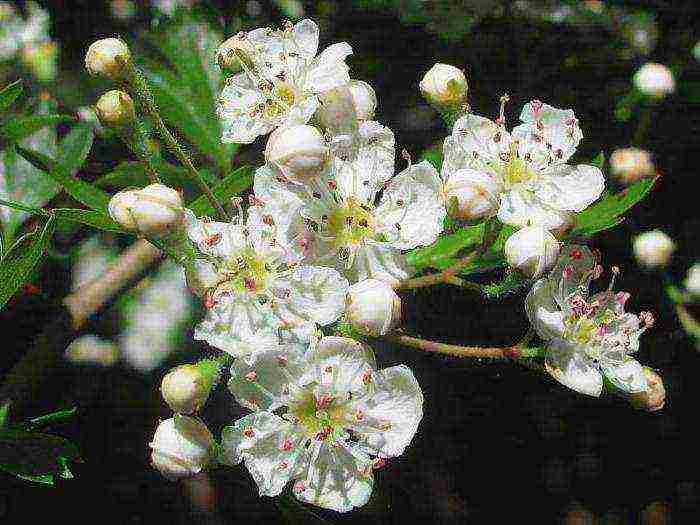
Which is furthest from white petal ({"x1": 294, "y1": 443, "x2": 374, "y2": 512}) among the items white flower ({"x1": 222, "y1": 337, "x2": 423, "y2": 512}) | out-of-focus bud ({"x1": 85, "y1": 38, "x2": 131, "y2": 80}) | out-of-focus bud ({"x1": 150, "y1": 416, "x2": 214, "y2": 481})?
out-of-focus bud ({"x1": 85, "y1": 38, "x2": 131, "y2": 80})

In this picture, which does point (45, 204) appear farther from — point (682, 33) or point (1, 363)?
point (682, 33)

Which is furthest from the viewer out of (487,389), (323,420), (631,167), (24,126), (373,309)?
(487,389)

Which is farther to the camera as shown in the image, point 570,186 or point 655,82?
point 655,82

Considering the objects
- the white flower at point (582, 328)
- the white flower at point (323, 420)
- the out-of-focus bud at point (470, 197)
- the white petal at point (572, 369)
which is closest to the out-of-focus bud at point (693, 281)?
the white flower at point (582, 328)

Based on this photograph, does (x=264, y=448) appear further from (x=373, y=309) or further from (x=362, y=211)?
(x=362, y=211)

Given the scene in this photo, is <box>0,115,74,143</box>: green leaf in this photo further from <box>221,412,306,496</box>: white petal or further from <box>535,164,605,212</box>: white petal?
<box>535,164,605,212</box>: white petal

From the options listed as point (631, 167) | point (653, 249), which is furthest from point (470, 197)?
point (653, 249)

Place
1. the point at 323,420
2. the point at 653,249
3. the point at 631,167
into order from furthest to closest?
the point at 653,249, the point at 631,167, the point at 323,420
